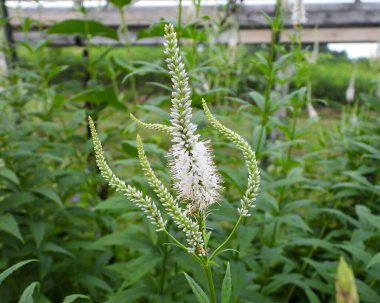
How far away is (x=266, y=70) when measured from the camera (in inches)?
77.4

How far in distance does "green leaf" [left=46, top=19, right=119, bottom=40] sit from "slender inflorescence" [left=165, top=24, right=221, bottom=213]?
225cm

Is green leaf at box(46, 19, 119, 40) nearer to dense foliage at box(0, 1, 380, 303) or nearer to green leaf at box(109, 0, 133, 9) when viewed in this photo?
dense foliage at box(0, 1, 380, 303)

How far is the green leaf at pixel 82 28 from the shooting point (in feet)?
9.59

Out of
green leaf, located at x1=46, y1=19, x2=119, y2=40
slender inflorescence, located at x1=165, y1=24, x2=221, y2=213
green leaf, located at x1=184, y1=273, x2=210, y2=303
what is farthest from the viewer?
green leaf, located at x1=46, y1=19, x2=119, y2=40

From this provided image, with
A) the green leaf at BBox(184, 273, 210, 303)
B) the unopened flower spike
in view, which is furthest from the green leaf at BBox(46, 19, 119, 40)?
the green leaf at BBox(184, 273, 210, 303)

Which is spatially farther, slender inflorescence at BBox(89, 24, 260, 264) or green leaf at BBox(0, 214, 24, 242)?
green leaf at BBox(0, 214, 24, 242)

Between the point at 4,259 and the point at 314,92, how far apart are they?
6323 mm

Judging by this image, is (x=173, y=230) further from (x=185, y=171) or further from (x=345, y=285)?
(x=345, y=285)

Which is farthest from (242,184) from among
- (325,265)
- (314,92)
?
(314,92)

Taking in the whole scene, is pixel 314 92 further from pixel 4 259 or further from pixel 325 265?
pixel 4 259

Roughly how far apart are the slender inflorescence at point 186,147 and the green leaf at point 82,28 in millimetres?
2254

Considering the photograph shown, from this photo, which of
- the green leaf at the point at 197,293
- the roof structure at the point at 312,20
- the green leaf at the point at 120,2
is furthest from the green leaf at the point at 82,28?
the green leaf at the point at 197,293

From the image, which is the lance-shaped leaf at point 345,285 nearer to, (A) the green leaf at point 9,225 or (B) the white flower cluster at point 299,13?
(A) the green leaf at point 9,225

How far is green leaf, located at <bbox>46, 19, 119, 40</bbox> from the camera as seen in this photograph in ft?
9.59
